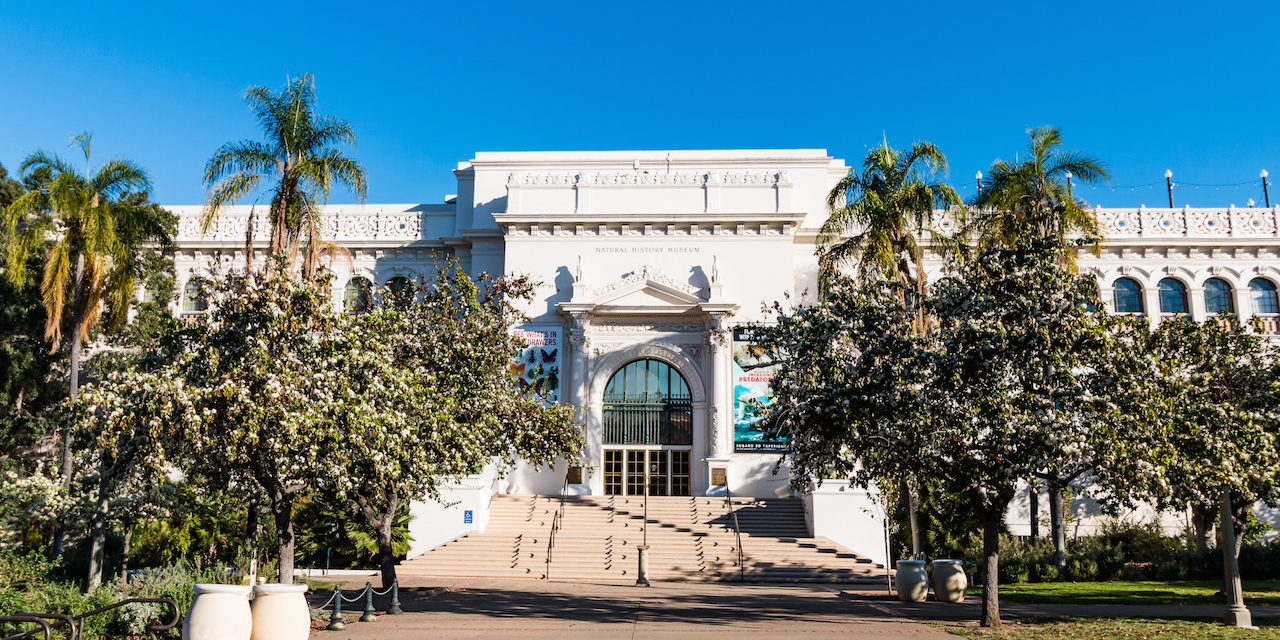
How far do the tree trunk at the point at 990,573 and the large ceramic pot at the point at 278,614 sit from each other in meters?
10.6

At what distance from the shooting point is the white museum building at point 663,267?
3334 centimetres

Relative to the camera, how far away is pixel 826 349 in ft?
53.4

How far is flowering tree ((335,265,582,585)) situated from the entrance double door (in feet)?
34.2

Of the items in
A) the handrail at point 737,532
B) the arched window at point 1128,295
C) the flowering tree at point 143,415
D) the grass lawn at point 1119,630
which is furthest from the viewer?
the arched window at point 1128,295

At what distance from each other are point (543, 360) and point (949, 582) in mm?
18333

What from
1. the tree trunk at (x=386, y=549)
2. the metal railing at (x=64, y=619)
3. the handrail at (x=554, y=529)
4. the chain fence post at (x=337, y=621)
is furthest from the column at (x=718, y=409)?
the metal railing at (x=64, y=619)

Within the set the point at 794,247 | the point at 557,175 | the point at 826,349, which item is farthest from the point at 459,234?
the point at 826,349

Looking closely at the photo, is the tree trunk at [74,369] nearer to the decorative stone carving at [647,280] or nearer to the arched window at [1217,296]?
the decorative stone carving at [647,280]

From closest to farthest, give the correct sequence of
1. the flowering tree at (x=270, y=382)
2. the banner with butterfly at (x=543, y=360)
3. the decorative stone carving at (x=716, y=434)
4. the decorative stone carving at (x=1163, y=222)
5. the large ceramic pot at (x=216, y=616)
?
the large ceramic pot at (x=216, y=616) < the flowering tree at (x=270, y=382) < the decorative stone carving at (x=716, y=434) < the banner with butterfly at (x=543, y=360) < the decorative stone carving at (x=1163, y=222)

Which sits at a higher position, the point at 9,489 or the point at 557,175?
the point at 557,175

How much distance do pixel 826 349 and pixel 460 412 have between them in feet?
25.4

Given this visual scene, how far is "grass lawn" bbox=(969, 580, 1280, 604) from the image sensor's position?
63.5 ft

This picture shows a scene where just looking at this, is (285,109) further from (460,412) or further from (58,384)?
(58,384)

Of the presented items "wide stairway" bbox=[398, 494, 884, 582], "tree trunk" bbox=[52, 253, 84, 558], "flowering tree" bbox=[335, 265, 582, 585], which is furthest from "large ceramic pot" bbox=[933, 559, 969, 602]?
"tree trunk" bbox=[52, 253, 84, 558]
